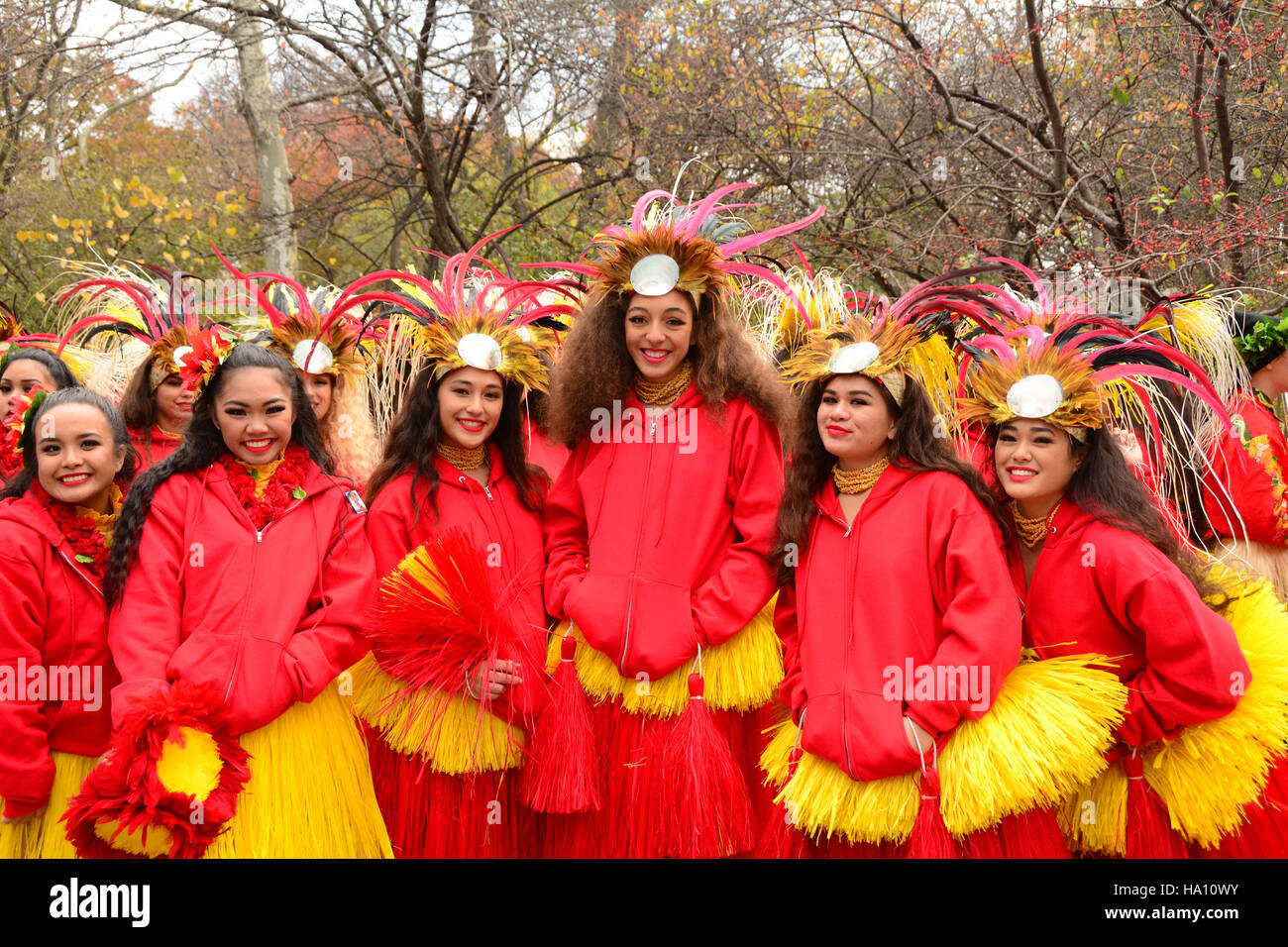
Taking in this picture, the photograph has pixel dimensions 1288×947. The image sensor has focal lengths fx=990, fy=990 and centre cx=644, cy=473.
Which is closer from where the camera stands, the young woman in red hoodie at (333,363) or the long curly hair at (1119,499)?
the long curly hair at (1119,499)

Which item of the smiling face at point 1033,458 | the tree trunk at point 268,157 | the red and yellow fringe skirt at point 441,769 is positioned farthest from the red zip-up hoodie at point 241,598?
the tree trunk at point 268,157

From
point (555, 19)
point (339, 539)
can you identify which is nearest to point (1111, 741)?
point (339, 539)

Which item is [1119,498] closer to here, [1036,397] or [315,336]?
[1036,397]

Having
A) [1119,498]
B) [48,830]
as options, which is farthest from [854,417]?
[48,830]

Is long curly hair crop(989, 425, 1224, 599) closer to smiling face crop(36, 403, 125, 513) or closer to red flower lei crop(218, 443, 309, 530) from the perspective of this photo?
red flower lei crop(218, 443, 309, 530)

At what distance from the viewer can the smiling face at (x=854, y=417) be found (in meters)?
2.96

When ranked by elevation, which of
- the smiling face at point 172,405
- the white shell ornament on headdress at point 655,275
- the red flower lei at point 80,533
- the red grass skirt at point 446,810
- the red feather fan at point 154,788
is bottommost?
the red grass skirt at point 446,810

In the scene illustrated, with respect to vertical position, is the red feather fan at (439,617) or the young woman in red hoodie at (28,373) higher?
the young woman in red hoodie at (28,373)

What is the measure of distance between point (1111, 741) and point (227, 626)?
253 cm

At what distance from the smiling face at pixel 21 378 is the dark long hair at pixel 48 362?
0.01m

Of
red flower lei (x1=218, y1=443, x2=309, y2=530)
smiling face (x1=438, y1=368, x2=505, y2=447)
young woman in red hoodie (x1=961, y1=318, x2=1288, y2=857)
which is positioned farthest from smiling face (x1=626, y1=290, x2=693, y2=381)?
red flower lei (x1=218, y1=443, x2=309, y2=530)

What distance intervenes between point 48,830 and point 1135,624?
126 inches

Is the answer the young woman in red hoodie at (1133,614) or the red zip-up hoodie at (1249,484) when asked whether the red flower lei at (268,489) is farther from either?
the red zip-up hoodie at (1249,484)

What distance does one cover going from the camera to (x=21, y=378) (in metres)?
4.12
